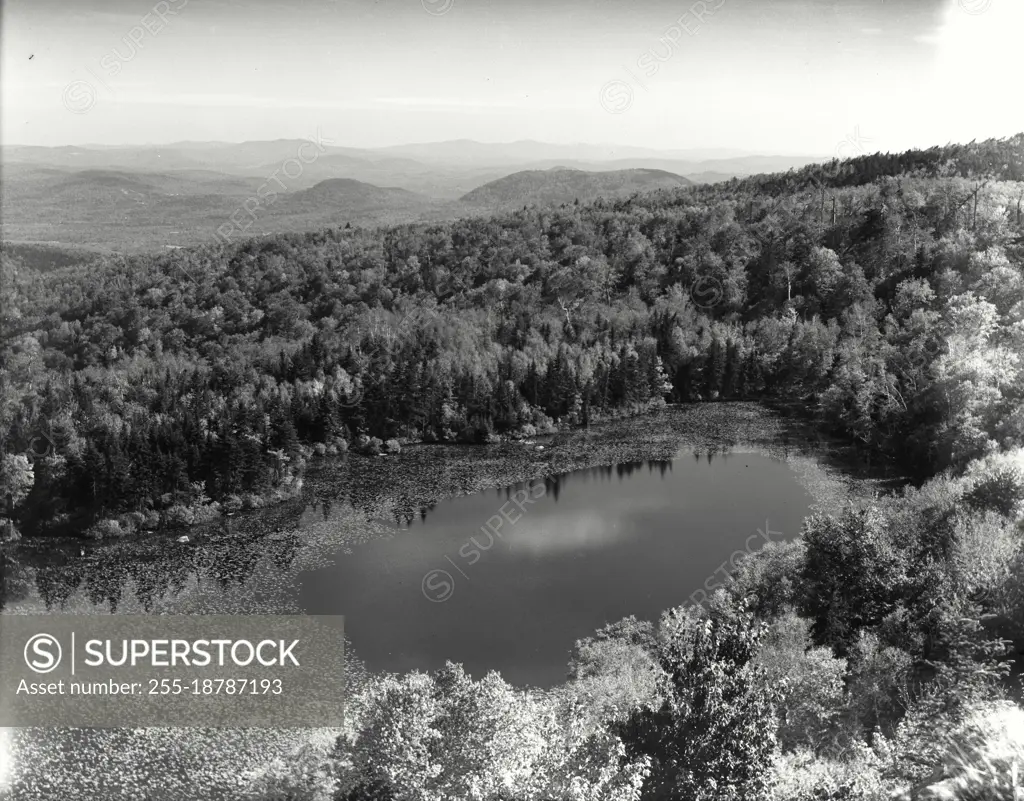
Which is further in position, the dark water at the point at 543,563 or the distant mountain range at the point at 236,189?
the distant mountain range at the point at 236,189

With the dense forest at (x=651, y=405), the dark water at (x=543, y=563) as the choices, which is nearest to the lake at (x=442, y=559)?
the dark water at (x=543, y=563)

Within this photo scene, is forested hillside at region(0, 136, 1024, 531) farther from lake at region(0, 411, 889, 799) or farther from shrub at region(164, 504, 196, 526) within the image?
lake at region(0, 411, 889, 799)

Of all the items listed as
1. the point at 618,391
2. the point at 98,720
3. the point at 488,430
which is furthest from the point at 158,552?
the point at 618,391

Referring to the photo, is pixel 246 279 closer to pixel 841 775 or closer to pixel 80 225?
pixel 80 225

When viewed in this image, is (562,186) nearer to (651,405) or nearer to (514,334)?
(514,334)

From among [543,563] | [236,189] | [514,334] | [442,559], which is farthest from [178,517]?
[236,189]

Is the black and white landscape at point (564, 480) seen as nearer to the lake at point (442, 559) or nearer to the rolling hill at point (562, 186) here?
the lake at point (442, 559)

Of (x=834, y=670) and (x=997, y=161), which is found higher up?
(x=997, y=161)
